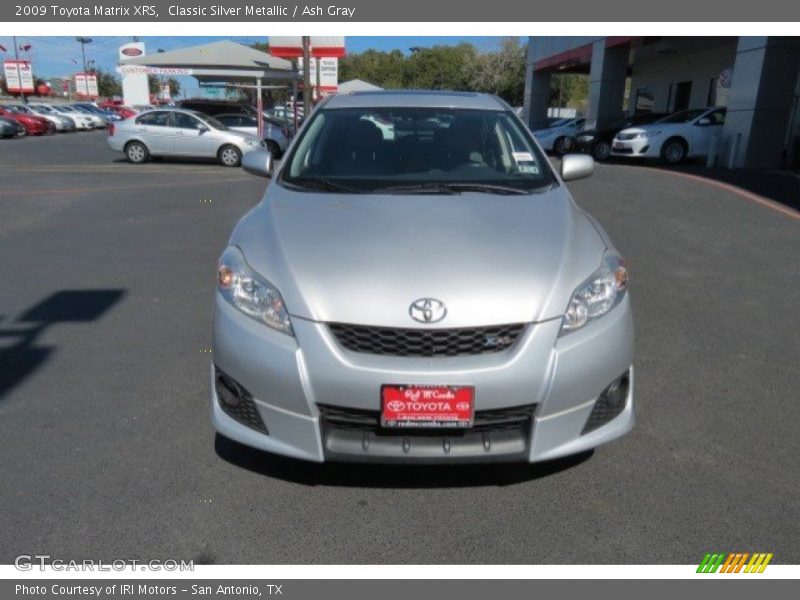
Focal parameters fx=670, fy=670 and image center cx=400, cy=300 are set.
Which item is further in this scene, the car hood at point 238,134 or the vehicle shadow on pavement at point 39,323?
the car hood at point 238,134

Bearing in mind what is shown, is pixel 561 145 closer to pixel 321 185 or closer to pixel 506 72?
pixel 321 185

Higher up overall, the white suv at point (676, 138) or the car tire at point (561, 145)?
the white suv at point (676, 138)

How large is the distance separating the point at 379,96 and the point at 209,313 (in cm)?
208

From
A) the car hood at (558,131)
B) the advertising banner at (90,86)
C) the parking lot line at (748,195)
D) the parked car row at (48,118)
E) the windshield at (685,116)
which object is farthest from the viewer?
the advertising banner at (90,86)

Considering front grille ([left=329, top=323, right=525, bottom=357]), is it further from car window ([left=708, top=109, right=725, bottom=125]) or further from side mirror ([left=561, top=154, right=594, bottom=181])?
car window ([left=708, top=109, right=725, bottom=125])

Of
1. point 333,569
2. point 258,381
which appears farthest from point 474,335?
point 333,569

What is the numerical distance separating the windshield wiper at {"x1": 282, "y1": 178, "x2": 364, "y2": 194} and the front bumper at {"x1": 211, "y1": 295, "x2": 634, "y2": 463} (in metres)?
0.98

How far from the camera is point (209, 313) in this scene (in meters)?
5.12

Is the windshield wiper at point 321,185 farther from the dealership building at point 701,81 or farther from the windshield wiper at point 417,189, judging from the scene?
the dealership building at point 701,81

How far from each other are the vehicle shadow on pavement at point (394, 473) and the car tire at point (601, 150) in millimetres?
17225

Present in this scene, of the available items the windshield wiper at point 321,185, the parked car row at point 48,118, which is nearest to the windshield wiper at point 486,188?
the windshield wiper at point 321,185

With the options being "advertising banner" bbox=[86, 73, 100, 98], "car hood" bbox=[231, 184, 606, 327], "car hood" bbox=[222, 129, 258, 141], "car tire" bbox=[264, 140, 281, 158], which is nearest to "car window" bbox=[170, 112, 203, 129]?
"car hood" bbox=[222, 129, 258, 141]

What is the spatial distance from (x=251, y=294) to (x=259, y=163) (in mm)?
1718

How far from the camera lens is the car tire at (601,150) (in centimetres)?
1886
